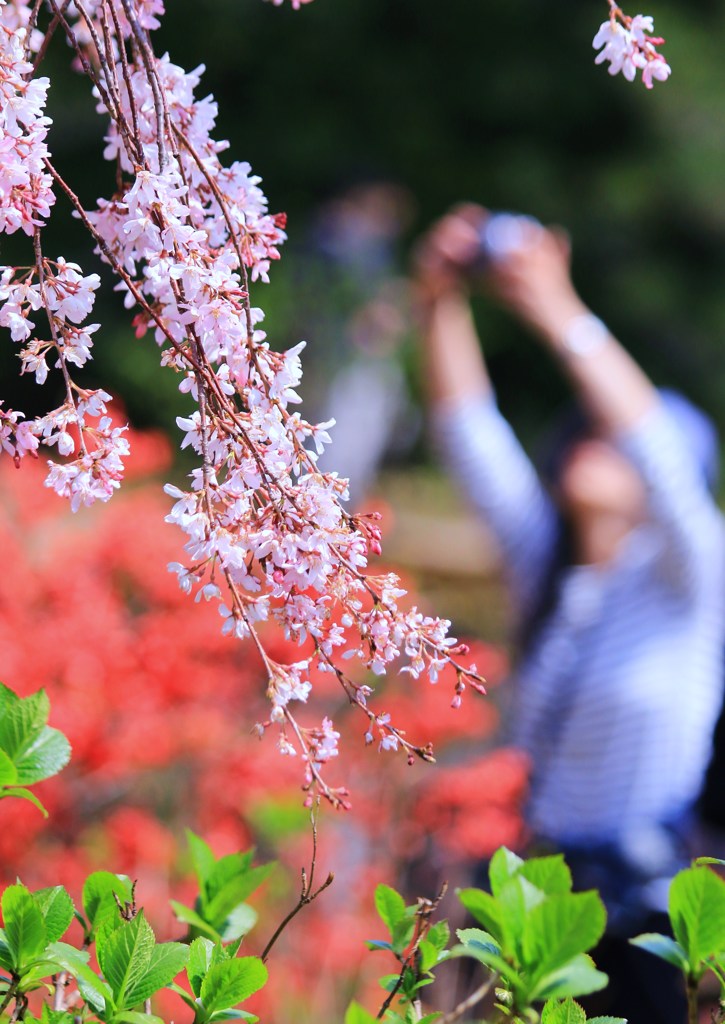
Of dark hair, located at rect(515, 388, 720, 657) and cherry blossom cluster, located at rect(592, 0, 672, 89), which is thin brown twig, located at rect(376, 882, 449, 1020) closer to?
cherry blossom cluster, located at rect(592, 0, 672, 89)

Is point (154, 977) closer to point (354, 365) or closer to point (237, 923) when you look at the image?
point (237, 923)

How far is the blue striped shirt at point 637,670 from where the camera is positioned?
2.13 meters

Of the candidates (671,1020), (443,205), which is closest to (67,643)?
(671,1020)

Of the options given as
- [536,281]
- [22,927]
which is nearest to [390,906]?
[22,927]

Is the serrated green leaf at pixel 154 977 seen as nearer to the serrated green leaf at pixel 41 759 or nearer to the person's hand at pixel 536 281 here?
the serrated green leaf at pixel 41 759

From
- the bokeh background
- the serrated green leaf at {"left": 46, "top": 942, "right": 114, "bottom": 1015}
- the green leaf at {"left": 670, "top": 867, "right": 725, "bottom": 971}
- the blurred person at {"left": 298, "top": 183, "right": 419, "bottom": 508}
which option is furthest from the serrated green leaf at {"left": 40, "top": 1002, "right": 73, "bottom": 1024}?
the blurred person at {"left": 298, "top": 183, "right": 419, "bottom": 508}

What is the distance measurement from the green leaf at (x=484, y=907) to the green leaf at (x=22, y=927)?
0.80ft

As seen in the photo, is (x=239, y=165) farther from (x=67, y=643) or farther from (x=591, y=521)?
(x=591, y=521)

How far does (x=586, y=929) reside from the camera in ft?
1.88

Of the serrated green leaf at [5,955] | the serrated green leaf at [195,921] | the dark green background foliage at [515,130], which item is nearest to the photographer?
the serrated green leaf at [5,955]

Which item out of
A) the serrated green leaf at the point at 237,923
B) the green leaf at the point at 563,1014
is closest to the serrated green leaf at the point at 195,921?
the serrated green leaf at the point at 237,923

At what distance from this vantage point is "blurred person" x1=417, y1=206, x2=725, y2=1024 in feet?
6.98

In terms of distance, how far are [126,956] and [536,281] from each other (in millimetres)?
1903

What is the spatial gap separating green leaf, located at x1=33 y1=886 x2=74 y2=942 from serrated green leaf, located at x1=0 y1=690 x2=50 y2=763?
0.28 ft
